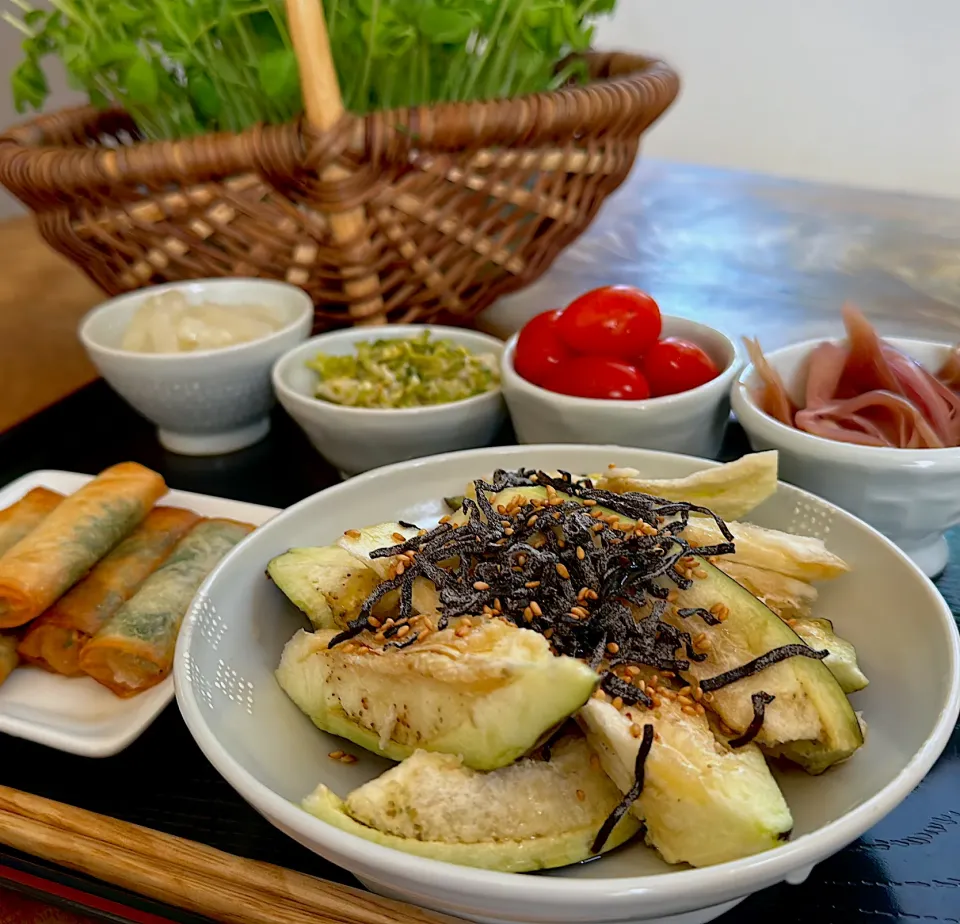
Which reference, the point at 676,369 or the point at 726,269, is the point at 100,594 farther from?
the point at 726,269

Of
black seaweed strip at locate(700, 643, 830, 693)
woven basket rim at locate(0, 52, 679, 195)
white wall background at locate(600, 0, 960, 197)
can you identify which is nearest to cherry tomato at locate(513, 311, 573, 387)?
woven basket rim at locate(0, 52, 679, 195)

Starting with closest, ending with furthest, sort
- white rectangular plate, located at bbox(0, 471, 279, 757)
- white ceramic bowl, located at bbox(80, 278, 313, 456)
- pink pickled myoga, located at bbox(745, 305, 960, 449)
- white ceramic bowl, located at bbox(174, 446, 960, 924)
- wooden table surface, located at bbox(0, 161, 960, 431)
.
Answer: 1. white ceramic bowl, located at bbox(174, 446, 960, 924)
2. white rectangular plate, located at bbox(0, 471, 279, 757)
3. pink pickled myoga, located at bbox(745, 305, 960, 449)
4. white ceramic bowl, located at bbox(80, 278, 313, 456)
5. wooden table surface, located at bbox(0, 161, 960, 431)

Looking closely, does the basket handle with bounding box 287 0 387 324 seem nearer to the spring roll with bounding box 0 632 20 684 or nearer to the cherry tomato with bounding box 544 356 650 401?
the cherry tomato with bounding box 544 356 650 401

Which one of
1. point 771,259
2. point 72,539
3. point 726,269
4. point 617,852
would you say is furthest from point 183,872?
point 771,259

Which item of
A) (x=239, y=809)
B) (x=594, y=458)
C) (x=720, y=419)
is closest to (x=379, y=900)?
(x=239, y=809)

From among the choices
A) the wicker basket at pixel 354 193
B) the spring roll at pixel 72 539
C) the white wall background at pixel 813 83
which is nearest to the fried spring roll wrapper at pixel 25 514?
the spring roll at pixel 72 539

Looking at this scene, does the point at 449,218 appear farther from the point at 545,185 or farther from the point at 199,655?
the point at 199,655
